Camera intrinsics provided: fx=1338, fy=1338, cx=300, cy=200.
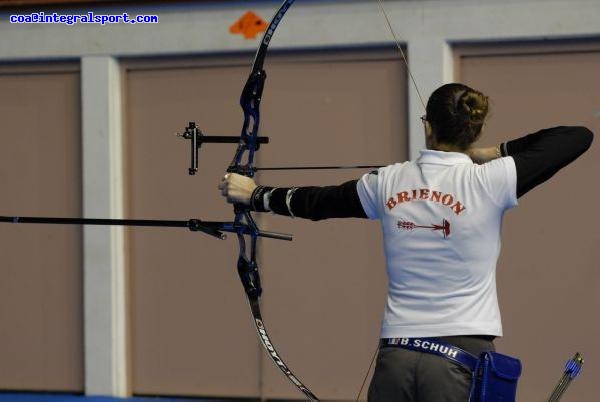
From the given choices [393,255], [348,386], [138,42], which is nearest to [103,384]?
[348,386]

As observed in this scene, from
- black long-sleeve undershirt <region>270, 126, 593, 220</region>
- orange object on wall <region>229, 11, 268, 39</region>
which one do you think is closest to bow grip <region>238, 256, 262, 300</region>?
black long-sleeve undershirt <region>270, 126, 593, 220</region>

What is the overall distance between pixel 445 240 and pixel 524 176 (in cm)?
32

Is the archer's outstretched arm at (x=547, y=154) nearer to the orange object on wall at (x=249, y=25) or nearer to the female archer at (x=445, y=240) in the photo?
the female archer at (x=445, y=240)

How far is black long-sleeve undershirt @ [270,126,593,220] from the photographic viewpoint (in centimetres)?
420

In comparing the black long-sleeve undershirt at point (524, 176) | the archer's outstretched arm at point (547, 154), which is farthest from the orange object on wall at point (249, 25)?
the archer's outstretched arm at point (547, 154)

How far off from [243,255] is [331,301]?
11.8 ft

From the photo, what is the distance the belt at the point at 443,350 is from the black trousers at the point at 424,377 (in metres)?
0.01


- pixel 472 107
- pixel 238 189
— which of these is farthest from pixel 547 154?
pixel 238 189

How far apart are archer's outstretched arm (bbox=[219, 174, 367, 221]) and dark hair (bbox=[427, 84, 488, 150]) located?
0.34m

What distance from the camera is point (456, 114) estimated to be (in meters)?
4.23

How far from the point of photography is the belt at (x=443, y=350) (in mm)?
4137

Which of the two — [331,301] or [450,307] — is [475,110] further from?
[331,301]

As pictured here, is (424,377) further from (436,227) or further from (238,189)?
(238,189)

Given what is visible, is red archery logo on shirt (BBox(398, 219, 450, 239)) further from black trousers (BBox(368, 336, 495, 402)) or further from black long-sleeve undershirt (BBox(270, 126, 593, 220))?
black trousers (BBox(368, 336, 495, 402))
